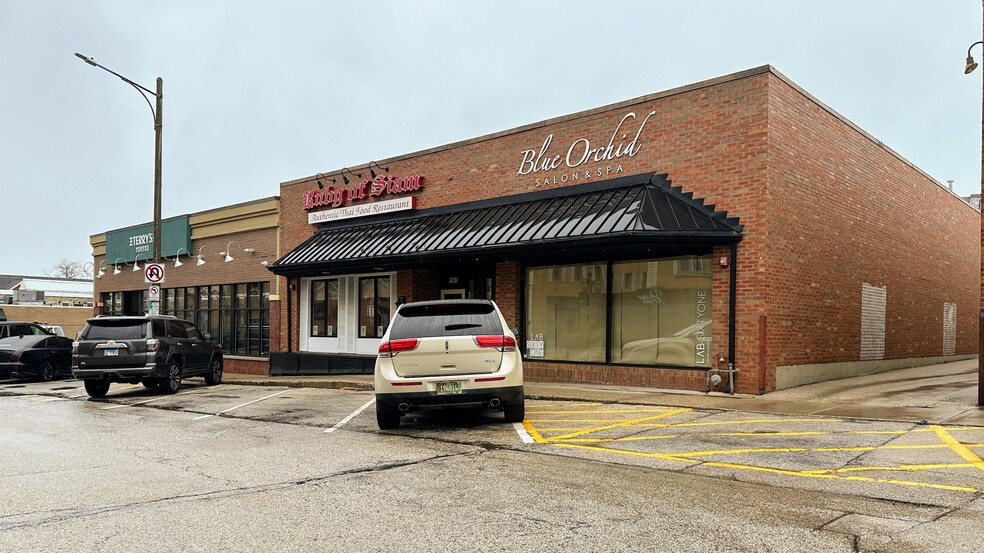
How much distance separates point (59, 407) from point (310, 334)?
9.72 meters

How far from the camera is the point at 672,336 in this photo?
15.1 m

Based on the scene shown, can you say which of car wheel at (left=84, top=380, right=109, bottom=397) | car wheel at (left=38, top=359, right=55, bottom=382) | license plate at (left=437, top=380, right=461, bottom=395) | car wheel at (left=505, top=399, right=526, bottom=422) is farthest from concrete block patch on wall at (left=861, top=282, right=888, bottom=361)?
car wheel at (left=38, top=359, right=55, bottom=382)

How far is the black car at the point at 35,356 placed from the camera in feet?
69.8

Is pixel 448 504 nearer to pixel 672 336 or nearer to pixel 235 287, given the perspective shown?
pixel 672 336

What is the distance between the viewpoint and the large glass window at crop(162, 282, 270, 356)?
86.9 feet

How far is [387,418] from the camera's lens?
10.3 metres

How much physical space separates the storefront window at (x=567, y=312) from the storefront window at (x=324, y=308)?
7860 mm

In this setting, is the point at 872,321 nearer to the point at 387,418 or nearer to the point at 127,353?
the point at 387,418

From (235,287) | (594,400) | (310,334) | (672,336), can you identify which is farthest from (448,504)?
(235,287)

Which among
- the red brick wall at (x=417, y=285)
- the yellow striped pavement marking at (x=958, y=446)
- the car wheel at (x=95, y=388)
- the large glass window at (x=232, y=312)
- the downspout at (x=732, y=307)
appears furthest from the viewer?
the large glass window at (x=232, y=312)

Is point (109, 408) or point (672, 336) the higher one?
point (672, 336)

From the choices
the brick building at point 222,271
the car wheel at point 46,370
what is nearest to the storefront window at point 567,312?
the brick building at point 222,271

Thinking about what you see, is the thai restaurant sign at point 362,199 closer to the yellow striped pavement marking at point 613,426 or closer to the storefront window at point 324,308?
the storefront window at point 324,308

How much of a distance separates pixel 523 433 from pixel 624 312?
6.80 meters
